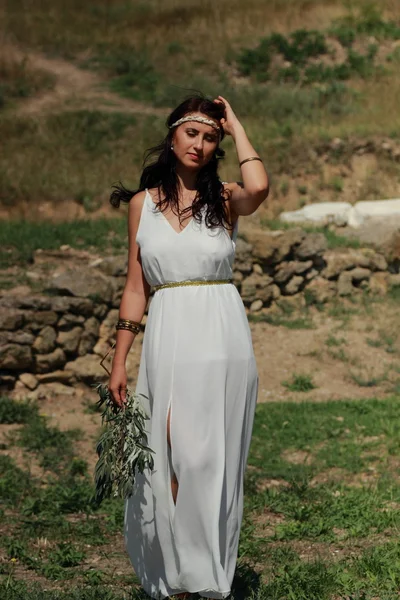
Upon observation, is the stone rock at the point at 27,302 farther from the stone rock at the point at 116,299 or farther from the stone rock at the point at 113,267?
the stone rock at the point at 113,267

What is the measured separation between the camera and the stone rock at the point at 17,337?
8023 mm

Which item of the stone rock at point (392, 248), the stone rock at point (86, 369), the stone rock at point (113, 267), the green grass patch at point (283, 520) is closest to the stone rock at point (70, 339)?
the stone rock at point (86, 369)

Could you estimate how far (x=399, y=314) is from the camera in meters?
10.9

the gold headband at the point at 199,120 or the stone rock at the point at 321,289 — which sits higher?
the gold headband at the point at 199,120

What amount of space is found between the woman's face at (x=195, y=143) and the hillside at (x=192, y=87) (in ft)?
32.4

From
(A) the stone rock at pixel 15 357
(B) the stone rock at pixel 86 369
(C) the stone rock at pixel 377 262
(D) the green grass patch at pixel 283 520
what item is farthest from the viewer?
(C) the stone rock at pixel 377 262

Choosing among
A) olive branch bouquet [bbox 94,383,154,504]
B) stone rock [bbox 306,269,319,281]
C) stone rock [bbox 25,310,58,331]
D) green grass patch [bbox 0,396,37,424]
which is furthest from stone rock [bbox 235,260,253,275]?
olive branch bouquet [bbox 94,383,154,504]

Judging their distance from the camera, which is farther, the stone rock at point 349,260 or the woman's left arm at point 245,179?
the stone rock at point 349,260

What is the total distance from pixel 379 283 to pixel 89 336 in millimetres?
4728

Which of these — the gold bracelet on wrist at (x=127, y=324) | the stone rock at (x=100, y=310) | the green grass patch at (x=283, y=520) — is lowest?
the green grass patch at (x=283, y=520)

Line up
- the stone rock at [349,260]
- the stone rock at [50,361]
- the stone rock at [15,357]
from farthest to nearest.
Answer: the stone rock at [349,260] < the stone rock at [50,361] < the stone rock at [15,357]

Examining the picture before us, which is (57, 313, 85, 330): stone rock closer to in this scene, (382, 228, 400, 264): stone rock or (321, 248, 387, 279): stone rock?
(321, 248, 387, 279): stone rock

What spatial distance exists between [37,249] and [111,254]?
35.2 inches


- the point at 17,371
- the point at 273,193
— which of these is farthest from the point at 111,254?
the point at 273,193
